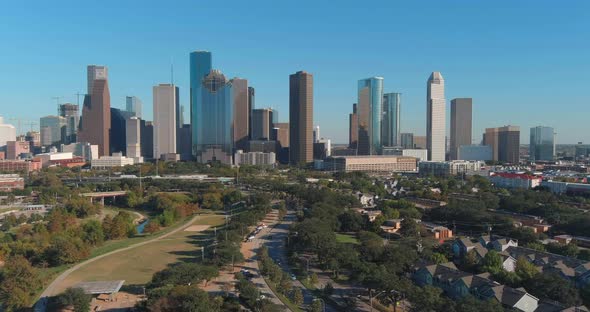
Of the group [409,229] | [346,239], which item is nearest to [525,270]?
[409,229]

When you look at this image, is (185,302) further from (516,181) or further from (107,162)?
(107,162)

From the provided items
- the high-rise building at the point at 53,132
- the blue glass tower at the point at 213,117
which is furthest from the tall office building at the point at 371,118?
the high-rise building at the point at 53,132

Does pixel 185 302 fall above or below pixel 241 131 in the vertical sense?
below

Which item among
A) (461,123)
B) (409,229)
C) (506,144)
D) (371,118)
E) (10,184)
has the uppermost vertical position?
(371,118)

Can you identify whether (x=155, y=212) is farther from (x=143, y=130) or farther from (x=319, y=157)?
(x=143, y=130)

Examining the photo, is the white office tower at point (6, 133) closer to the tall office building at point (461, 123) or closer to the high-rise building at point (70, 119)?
the high-rise building at point (70, 119)

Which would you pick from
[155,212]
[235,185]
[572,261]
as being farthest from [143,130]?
[572,261]
